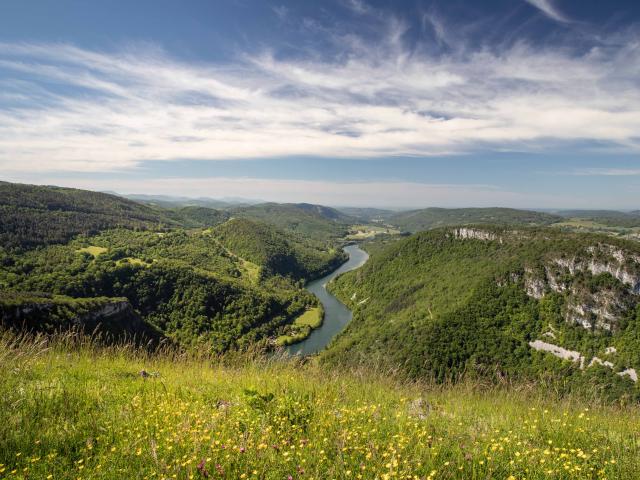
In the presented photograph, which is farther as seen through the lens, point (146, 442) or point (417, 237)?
point (417, 237)

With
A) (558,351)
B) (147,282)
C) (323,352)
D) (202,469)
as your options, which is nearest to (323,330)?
(323,352)

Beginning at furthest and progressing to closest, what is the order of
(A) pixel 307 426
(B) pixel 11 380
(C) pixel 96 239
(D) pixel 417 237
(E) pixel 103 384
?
(D) pixel 417 237 → (C) pixel 96 239 → (E) pixel 103 384 → (B) pixel 11 380 → (A) pixel 307 426

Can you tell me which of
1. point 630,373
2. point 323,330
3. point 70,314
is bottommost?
point 323,330

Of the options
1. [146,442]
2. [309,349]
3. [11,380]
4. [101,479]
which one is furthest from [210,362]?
[309,349]

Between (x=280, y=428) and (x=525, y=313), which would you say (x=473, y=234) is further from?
(x=280, y=428)

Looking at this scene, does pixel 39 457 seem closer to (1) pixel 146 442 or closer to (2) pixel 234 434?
(1) pixel 146 442

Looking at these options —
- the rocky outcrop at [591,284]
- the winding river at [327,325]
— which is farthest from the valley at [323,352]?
the winding river at [327,325]
